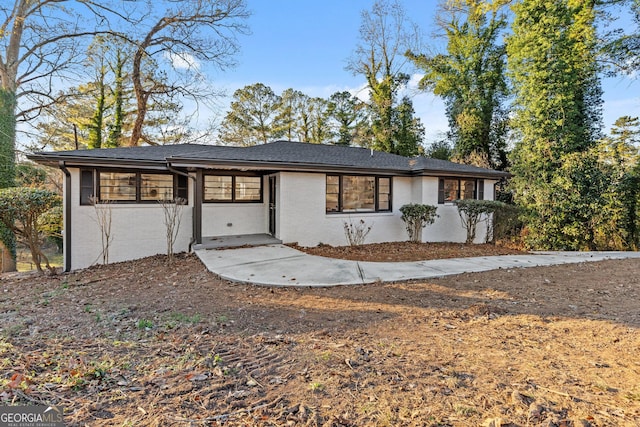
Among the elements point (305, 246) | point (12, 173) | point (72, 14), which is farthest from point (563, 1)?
point (12, 173)

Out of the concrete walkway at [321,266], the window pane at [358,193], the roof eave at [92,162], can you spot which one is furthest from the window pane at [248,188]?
the window pane at [358,193]

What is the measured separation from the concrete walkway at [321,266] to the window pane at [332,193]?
2230 mm

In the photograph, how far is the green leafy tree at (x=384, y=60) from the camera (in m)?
21.1

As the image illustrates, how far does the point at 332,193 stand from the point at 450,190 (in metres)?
4.68

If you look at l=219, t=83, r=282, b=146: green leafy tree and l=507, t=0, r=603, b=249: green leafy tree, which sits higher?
l=219, t=83, r=282, b=146: green leafy tree

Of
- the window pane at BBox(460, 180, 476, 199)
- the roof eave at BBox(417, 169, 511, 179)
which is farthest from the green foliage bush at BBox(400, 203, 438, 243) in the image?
the window pane at BBox(460, 180, 476, 199)

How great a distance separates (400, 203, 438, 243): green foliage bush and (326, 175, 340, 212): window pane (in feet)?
7.75

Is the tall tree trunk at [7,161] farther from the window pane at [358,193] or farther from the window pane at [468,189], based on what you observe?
the window pane at [468,189]

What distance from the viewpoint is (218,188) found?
9828 millimetres

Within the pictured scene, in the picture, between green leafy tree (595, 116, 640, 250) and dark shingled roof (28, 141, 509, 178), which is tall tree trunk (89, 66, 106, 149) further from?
green leafy tree (595, 116, 640, 250)

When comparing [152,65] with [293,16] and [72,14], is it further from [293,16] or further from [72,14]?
[293,16]

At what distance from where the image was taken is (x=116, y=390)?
7.66ft

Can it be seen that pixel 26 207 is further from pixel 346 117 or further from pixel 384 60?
pixel 384 60

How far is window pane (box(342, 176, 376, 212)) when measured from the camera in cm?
1007
